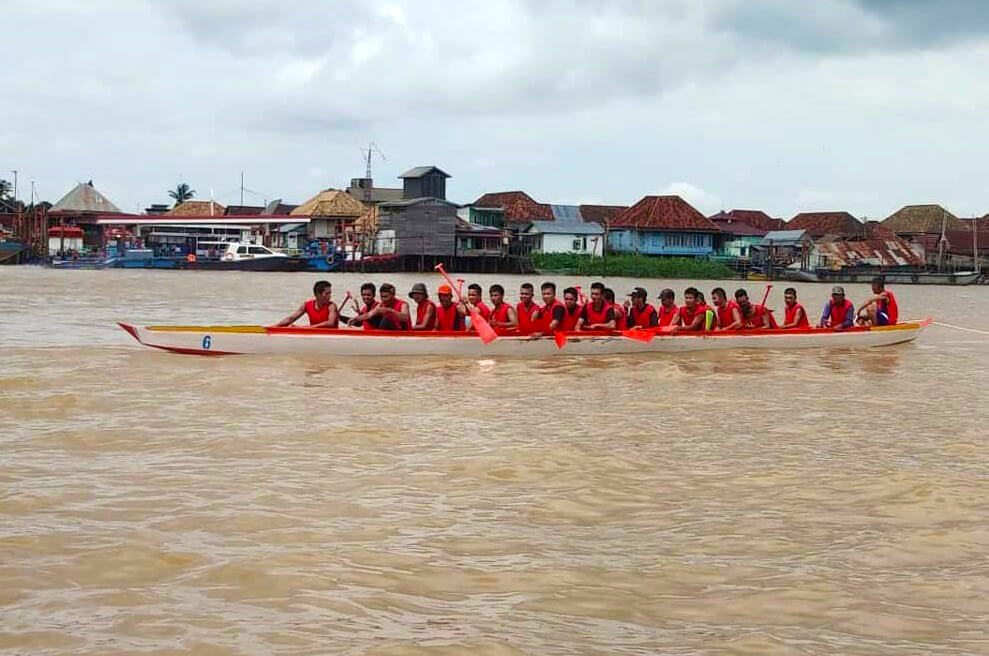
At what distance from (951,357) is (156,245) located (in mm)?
46199

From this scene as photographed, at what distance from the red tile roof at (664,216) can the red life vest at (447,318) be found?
42789 mm

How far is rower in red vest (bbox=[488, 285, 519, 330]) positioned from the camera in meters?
13.0

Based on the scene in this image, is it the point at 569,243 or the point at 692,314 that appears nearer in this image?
the point at 692,314

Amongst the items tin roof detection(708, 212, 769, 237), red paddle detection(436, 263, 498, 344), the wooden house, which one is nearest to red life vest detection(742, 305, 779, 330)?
red paddle detection(436, 263, 498, 344)

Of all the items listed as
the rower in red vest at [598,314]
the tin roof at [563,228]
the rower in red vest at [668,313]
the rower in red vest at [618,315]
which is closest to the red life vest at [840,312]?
the rower in red vest at [668,313]

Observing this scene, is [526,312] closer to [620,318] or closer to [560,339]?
[560,339]

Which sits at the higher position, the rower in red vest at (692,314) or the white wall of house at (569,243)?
the white wall of house at (569,243)

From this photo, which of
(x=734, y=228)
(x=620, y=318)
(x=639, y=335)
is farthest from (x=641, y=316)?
(x=734, y=228)

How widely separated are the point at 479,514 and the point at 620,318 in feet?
27.1

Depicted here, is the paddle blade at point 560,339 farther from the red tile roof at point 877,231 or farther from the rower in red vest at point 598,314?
the red tile roof at point 877,231

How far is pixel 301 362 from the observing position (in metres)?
12.1

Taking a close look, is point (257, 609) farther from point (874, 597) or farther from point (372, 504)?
point (874, 597)

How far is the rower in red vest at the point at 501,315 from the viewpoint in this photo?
1303cm

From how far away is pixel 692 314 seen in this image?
46.3 ft
